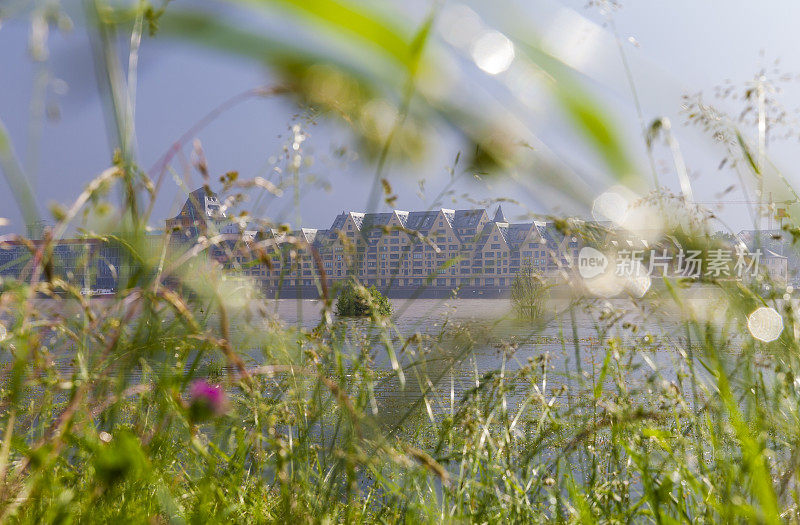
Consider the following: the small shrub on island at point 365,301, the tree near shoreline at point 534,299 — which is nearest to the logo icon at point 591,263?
the tree near shoreline at point 534,299

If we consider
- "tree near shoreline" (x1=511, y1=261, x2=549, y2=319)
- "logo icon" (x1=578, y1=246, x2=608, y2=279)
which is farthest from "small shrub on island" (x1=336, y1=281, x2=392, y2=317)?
"logo icon" (x1=578, y1=246, x2=608, y2=279)

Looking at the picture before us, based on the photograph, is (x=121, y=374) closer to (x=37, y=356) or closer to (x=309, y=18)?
(x=37, y=356)

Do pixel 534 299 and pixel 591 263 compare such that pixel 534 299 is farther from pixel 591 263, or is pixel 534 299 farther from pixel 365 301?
pixel 365 301

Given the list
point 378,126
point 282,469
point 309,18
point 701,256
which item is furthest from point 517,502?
point 309,18

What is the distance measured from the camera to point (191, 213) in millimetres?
1155

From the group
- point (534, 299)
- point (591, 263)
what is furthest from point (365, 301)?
point (534, 299)

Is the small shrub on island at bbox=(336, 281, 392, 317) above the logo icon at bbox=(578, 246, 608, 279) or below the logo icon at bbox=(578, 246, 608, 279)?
below

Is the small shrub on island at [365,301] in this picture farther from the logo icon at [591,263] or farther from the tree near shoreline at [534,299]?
the logo icon at [591,263]

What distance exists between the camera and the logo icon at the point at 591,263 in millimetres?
1098

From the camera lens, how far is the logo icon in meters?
1.10

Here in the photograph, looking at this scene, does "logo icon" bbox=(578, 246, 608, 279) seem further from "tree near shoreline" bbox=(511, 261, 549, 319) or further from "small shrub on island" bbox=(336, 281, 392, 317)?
"small shrub on island" bbox=(336, 281, 392, 317)

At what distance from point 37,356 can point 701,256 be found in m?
0.55

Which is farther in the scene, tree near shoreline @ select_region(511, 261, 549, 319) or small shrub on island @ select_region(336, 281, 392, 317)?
tree near shoreline @ select_region(511, 261, 549, 319)

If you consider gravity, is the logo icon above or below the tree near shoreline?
above
